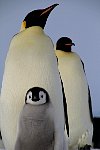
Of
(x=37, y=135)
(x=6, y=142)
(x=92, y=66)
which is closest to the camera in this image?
(x=37, y=135)

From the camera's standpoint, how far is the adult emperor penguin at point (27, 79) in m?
0.84

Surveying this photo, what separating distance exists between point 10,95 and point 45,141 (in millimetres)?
145

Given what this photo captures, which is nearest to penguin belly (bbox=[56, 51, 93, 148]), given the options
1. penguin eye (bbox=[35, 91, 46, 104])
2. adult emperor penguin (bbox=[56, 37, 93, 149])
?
adult emperor penguin (bbox=[56, 37, 93, 149])

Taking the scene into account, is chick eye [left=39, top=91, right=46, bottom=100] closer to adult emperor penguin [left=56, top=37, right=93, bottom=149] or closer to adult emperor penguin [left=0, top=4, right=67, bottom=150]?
adult emperor penguin [left=0, top=4, right=67, bottom=150]

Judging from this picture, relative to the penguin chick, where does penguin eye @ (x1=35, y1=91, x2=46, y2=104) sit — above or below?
above

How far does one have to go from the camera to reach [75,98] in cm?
119

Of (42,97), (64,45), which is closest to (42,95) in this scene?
A: (42,97)

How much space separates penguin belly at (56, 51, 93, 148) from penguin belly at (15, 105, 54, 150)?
1.16ft

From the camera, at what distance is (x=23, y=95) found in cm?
85

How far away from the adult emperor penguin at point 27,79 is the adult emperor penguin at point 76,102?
31 cm

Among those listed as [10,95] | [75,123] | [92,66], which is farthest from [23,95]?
[92,66]

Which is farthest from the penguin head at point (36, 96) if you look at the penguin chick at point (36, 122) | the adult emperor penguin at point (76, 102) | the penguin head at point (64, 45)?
the penguin head at point (64, 45)

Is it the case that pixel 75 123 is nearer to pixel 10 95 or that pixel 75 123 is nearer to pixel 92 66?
pixel 10 95

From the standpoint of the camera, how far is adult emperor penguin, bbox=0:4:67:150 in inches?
33.2
